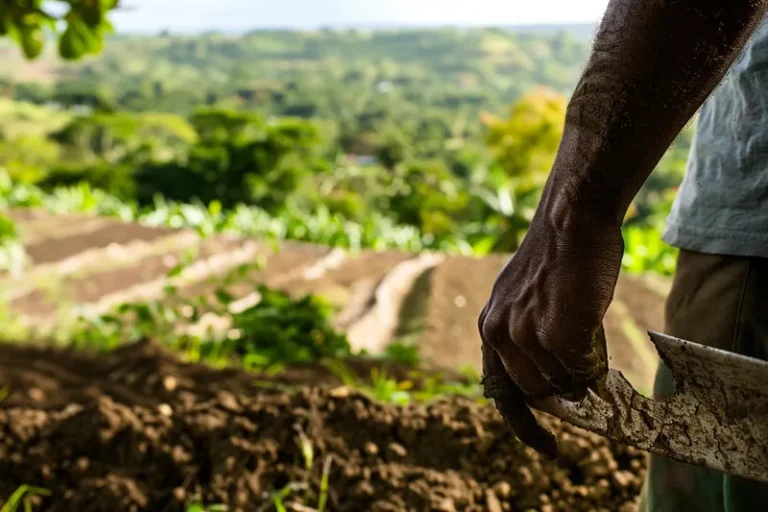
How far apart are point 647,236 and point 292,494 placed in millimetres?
7723

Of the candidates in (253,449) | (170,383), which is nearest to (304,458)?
(253,449)

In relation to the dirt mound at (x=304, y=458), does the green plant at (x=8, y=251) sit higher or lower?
lower

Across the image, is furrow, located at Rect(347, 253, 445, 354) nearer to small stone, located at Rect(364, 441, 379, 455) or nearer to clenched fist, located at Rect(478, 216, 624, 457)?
small stone, located at Rect(364, 441, 379, 455)

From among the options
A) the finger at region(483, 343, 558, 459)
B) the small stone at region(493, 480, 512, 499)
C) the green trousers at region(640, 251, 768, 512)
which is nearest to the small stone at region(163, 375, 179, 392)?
the small stone at region(493, 480, 512, 499)

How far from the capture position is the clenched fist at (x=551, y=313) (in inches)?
40.6

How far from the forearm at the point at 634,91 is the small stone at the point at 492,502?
1020 millimetres

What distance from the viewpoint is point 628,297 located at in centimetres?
638

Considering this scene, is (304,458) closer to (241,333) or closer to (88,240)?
(241,333)

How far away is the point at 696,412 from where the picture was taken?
3.42 feet

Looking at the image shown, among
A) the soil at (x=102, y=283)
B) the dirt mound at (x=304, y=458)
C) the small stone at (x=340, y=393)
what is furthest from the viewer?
the soil at (x=102, y=283)

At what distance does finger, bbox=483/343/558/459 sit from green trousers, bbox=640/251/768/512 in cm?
32

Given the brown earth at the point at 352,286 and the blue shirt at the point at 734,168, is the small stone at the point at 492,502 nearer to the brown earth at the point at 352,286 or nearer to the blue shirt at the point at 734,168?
the blue shirt at the point at 734,168

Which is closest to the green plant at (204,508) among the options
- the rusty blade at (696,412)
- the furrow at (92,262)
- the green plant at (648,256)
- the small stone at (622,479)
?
the small stone at (622,479)

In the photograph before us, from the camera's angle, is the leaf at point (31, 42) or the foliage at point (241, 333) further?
the foliage at point (241, 333)
